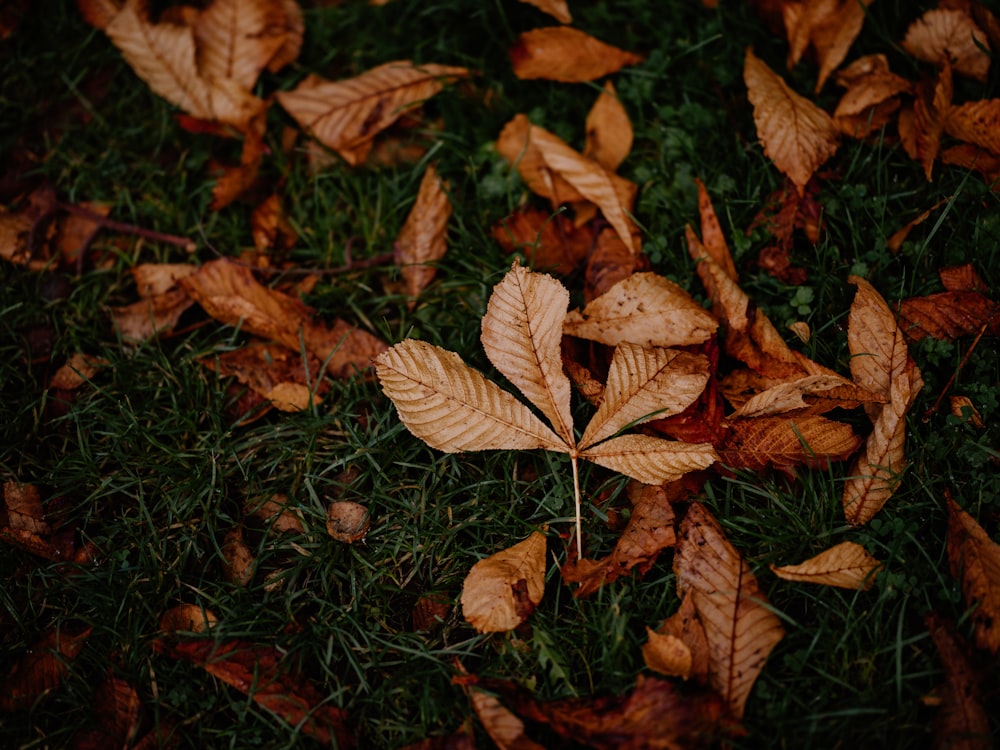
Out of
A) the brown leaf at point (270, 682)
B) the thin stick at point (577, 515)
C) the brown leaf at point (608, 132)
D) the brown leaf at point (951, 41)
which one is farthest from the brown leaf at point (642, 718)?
the brown leaf at point (951, 41)

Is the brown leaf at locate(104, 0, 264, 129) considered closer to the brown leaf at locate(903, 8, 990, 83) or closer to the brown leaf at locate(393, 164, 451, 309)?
the brown leaf at locate(393, 164, 451, 309)

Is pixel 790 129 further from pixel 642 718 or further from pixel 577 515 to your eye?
pixel 642 718

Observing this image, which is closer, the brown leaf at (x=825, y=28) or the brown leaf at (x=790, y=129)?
the brown leaf at (x=790, y=129)

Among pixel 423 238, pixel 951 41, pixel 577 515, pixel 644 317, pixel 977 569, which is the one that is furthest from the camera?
pixel 423 238

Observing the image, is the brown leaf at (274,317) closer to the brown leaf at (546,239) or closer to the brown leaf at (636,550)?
the brown leaf at (546,239)

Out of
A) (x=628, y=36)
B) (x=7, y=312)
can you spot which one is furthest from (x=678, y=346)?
(x=7, y=312)

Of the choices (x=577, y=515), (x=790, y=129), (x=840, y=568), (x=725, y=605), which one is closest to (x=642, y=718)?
(x=725, y=605)

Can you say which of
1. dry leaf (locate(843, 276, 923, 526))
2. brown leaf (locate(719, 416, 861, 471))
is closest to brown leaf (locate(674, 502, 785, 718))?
brown leaf (locate(719, 416, 861, 471))
